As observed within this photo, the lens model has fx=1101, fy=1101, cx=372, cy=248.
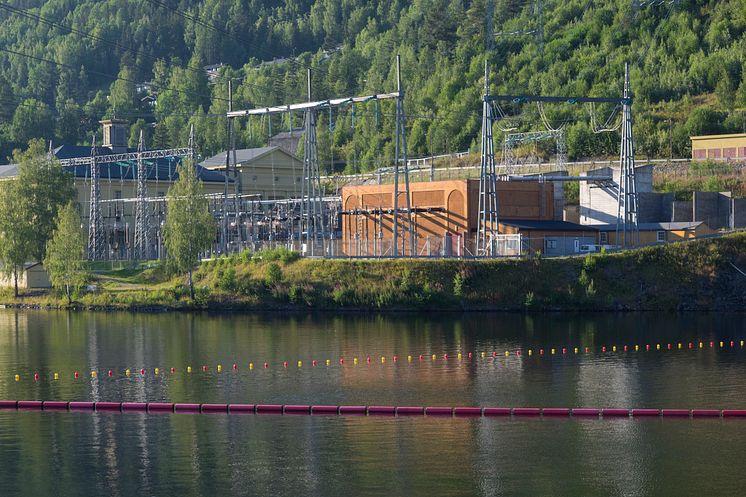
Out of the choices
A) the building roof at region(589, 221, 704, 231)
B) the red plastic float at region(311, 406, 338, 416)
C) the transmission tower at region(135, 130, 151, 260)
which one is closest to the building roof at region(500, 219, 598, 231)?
the building roof at region(589, 221, 704, 231)

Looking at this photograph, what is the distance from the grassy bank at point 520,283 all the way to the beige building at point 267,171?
169 ft

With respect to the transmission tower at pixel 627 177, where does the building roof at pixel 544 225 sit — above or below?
below

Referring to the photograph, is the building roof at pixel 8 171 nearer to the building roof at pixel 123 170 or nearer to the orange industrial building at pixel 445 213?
the building roof at pixel 123 170

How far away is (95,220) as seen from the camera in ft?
400

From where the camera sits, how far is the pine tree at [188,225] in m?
103

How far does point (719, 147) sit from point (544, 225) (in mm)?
38761

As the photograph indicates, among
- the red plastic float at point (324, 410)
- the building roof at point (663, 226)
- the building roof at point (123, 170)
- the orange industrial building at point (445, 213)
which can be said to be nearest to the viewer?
the red plastic float at point (324, 410)

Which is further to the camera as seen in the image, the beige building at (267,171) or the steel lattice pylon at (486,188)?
the beige building at (267,171)

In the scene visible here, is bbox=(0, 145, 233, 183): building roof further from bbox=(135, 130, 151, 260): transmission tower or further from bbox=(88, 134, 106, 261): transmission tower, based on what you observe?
bbox=(135, 130, 151, 260): transmission tower

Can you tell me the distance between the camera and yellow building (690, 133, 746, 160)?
420 feet

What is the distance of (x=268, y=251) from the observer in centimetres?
10169

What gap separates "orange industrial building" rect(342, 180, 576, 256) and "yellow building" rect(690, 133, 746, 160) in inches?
1152

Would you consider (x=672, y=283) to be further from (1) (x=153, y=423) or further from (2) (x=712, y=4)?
(2) (x=712, y=4)

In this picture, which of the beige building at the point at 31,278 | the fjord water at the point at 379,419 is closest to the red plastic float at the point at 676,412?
the fjord water at the point at 379,419
